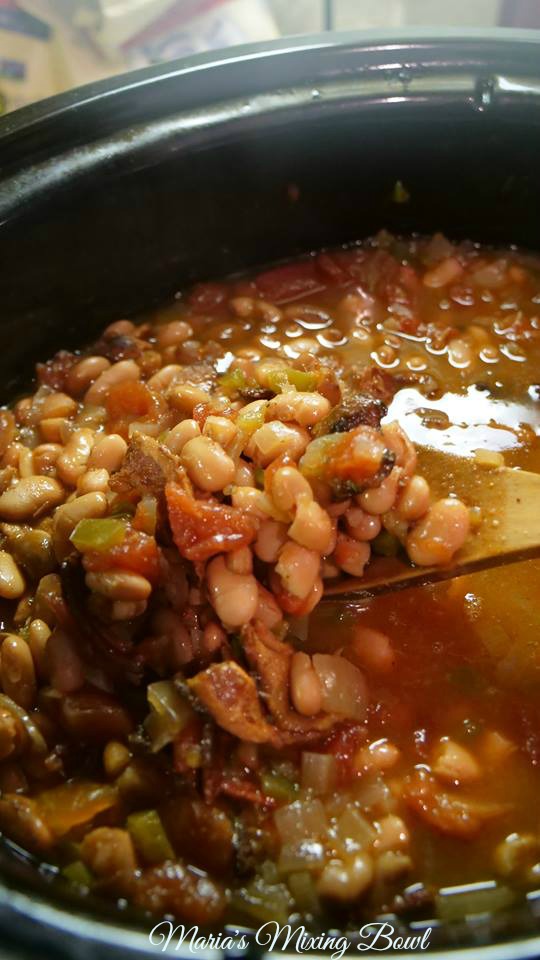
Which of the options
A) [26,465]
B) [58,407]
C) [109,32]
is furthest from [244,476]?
[109,32]

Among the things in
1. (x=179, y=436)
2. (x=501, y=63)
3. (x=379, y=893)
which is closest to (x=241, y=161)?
(x=501, y=63)

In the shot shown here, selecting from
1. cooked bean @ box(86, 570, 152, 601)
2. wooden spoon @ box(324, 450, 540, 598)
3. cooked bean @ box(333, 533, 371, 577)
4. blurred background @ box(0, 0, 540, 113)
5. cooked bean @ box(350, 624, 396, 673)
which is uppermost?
blurred background @ box(0, 0, 540, 113)

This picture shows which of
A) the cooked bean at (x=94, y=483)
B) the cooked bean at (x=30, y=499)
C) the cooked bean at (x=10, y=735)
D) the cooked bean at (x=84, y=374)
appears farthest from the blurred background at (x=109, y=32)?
the cooked bean at (x=10, y=735)

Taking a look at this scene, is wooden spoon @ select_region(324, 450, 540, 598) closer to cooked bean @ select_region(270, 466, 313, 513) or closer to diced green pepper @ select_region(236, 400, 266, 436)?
cooked bean @ select_region(270, 466, 313, 513)

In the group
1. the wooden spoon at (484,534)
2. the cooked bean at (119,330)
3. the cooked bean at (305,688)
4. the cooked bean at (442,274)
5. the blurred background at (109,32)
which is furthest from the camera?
the blurred background at (109,32)

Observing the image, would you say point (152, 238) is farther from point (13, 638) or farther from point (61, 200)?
point (13, 638)

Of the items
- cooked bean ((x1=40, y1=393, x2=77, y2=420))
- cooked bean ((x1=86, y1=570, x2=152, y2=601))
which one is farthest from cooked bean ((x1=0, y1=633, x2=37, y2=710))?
cooked bean ((x1=40, y1=393, x2=77, y2=420))

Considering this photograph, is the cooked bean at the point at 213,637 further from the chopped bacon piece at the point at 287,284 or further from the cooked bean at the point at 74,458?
the chopped bacon piece at the point at 287,284
